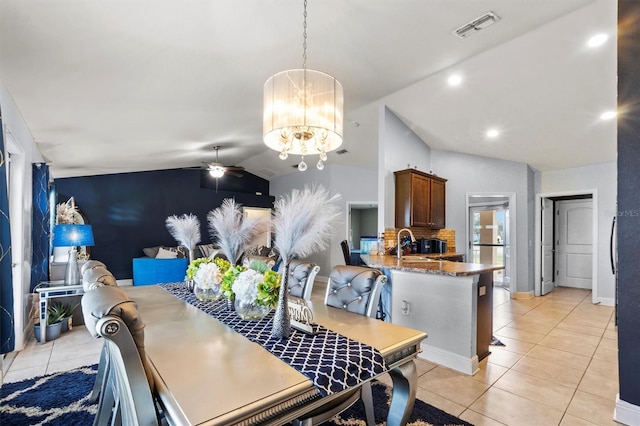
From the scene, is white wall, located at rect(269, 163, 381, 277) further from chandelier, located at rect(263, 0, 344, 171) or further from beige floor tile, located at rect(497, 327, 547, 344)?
chandelier, located at rect(263, 0, 344, 171)

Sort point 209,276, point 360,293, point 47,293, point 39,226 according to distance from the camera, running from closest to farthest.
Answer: point 360,293 → point 209,276 → point 47,293 → point 39,226

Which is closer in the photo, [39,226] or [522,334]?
[39,226]

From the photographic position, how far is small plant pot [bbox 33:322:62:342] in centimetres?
336

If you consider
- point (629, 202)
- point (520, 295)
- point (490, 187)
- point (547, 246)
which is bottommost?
point (520, 295)

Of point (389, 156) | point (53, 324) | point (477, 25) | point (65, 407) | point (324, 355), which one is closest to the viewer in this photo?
point (324, 355)

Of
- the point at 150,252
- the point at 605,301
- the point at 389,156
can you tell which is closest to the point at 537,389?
the point at 389,156

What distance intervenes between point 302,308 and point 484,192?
18.7ft

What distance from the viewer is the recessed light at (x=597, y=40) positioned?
280 cm

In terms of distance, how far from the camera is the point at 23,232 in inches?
123

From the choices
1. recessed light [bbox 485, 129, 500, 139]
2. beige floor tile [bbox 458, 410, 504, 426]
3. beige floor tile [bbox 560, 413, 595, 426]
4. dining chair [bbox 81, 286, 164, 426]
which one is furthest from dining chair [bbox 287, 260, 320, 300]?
recessed light [bbox 485, 129, 500, 139]

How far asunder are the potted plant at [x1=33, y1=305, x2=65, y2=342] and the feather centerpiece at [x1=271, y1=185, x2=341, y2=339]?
3.54 metres

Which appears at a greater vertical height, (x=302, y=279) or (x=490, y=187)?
(x=490, y=187)

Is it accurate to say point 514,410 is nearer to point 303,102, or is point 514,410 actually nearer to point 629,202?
point 629,202

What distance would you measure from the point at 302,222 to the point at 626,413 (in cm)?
255
